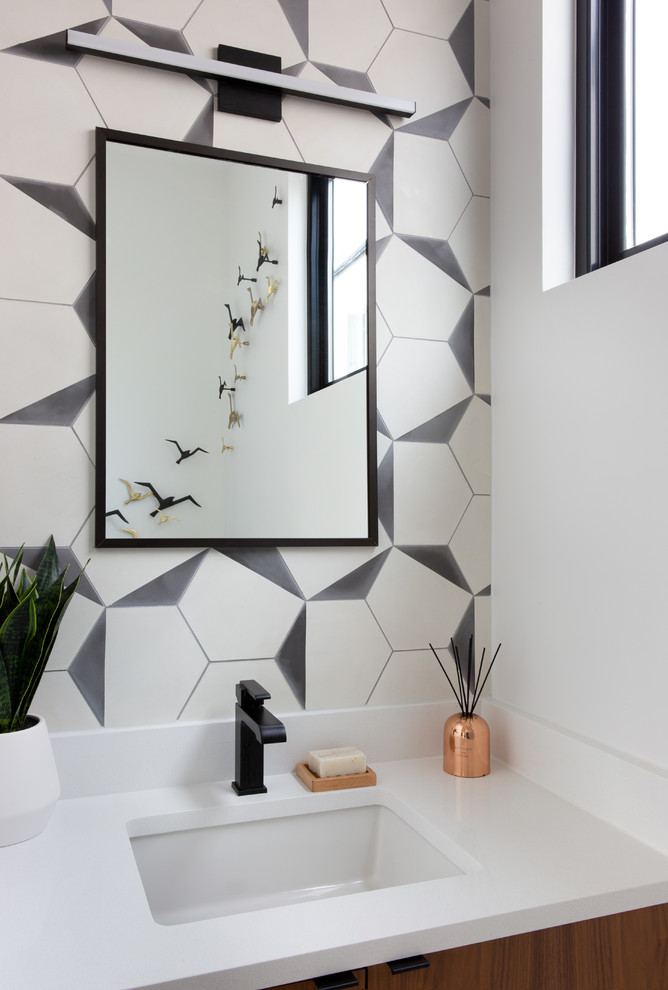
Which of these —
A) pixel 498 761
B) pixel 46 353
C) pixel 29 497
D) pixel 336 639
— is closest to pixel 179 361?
pixel 46 353

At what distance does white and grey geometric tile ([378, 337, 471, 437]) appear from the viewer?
1397 millimetres

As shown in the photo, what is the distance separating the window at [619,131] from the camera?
1.19m

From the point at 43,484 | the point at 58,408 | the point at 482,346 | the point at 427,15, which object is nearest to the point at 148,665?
the point at 43,484

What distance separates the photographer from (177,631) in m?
1.24

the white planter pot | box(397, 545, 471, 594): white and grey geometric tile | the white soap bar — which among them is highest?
box(397, 545, 471, 594): white and grey geometric tile

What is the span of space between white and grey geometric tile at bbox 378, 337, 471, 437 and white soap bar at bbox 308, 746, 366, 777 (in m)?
0.58

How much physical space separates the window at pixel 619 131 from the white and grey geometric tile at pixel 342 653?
0.76 metres

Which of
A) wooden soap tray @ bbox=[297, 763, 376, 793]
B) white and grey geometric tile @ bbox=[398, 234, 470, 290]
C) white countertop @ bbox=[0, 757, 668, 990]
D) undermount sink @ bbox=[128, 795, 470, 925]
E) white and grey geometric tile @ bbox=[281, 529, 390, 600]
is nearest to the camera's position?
white countertop @ bbox=[0, 757, 668, 990]

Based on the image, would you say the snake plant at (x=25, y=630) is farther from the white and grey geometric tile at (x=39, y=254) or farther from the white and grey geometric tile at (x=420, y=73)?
the white and grey geometric tile at (x=420, y=73)

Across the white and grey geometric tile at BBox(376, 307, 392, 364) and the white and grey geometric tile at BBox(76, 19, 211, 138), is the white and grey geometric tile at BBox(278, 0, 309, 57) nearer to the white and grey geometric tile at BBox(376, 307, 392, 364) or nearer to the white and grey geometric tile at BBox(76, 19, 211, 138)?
the white and grey geometric tile at BBox(76, 19, 211, 138)

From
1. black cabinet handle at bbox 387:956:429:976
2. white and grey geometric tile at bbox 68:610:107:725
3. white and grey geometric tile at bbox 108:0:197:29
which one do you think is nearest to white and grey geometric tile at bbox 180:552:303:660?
white and grey geometric tile at bbox 68:610:107:725

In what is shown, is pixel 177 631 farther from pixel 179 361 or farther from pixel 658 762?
pixel 658 762

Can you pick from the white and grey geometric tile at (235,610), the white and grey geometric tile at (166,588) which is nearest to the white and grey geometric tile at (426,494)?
the white and grey geometric tile at (235,610)

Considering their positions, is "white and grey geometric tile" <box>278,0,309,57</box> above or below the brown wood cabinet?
above
